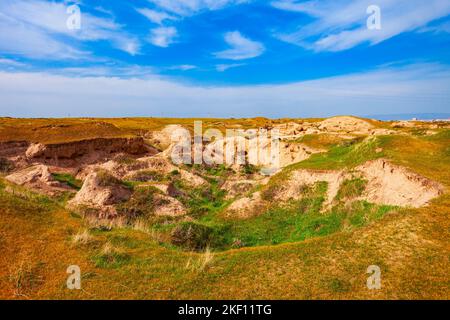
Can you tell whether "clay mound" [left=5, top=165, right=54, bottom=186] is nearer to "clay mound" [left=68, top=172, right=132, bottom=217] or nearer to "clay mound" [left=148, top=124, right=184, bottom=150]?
"clay mound" [left=68, top=172, right=132, bottom=217]

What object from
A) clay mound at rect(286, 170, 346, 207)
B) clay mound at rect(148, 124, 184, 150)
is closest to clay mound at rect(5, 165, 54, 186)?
clay mound at rect(286, 170, 346, 207)

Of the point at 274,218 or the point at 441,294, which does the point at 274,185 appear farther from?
the point at 441,294

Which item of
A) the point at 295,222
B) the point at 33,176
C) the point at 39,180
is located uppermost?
the point at 33,176

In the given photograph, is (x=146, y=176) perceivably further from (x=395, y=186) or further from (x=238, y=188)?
(x=395, y=186)

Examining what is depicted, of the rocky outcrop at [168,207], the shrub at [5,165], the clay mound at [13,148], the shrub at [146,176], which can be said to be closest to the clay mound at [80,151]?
the clay mound at [13,148]

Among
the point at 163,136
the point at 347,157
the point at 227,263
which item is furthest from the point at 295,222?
the point at 163,136
